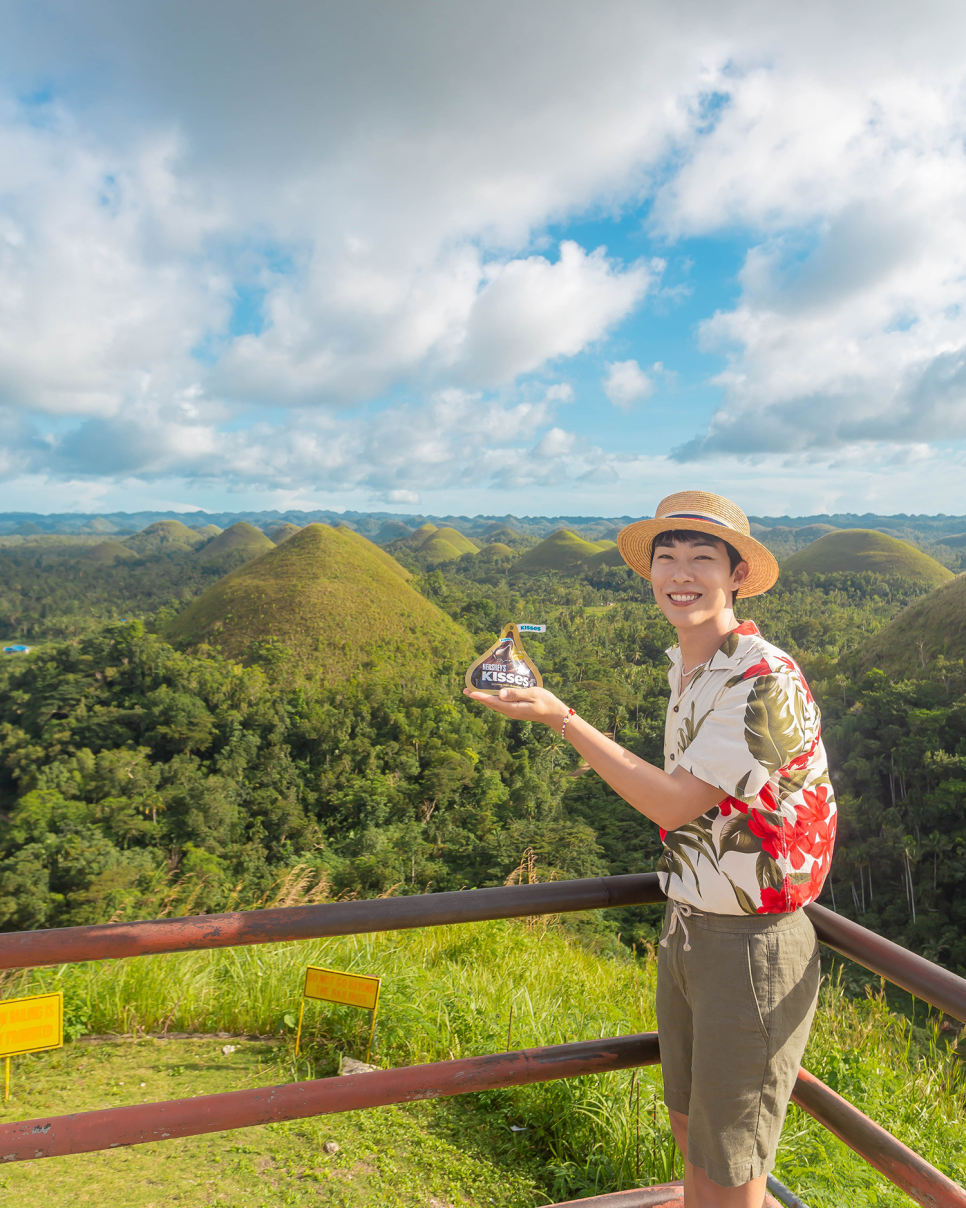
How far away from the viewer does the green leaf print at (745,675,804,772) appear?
3.49ft

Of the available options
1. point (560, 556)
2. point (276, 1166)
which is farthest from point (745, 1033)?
point (560, 556)

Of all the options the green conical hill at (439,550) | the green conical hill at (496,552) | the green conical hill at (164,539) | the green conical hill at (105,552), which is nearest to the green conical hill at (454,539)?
the green conical hill at (439,550)

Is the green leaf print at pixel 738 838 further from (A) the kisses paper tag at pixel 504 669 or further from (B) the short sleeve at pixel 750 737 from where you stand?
(A) the kisses paper tag at pixel 504 669

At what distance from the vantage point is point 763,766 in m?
1.06

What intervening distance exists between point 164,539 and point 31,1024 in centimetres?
18312

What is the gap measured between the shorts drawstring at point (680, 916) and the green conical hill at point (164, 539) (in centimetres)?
15631

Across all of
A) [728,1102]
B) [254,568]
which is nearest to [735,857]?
[728,1102]

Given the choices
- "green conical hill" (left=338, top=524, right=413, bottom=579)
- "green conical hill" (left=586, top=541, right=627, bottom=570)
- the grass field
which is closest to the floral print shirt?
the grass field

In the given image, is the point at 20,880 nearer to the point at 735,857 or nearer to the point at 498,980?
the point at 498,980

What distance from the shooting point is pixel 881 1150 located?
1.21 meters

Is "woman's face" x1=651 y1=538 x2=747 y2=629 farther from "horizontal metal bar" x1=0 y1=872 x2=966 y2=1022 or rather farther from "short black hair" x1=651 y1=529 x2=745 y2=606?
"horizontal metal bar" x1=0 y1=872 x2=966 y2=1022

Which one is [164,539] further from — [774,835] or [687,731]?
[774,835]

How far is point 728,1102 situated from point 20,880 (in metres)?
22.1

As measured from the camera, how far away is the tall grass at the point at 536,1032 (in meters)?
1.85
